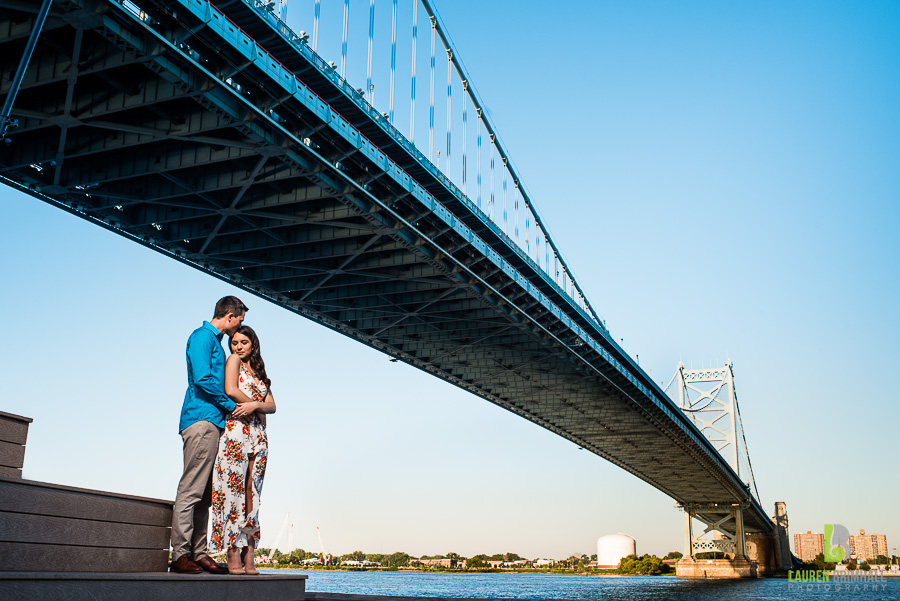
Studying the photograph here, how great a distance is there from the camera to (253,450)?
17.3 ft

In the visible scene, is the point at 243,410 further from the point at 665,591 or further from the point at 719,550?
the point at 719,550

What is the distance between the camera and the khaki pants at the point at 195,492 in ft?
15.6

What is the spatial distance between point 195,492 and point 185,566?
1.41ft

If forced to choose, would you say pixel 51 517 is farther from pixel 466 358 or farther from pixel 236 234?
pixel 466 358

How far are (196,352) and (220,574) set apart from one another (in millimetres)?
1339

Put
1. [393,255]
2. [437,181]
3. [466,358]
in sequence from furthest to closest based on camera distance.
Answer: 1. [466,358]
2. [393,255]
3. [437,181]

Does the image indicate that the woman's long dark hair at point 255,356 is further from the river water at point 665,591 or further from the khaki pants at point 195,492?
the river water at point 665,591

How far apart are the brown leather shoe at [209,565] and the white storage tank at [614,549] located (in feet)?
406

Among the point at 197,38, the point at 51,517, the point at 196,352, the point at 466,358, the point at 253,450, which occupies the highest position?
the point at 197,38

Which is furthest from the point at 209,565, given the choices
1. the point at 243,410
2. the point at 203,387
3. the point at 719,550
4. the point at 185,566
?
the point at 719,550

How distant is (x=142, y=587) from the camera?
408cm

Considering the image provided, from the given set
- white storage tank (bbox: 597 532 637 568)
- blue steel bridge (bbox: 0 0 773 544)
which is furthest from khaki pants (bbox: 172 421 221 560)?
white storage tank (bbox: 597 532 637 568)

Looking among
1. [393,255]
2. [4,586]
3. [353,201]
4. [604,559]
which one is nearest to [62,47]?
[353,201]

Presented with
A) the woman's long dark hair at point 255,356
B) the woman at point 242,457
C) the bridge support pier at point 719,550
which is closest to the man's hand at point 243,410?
the woman at point 242,457
